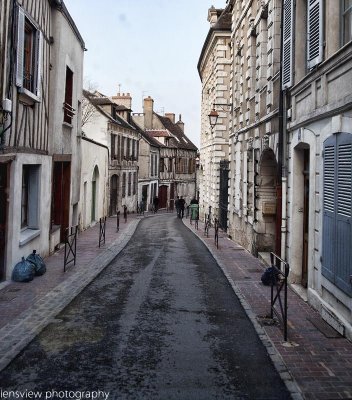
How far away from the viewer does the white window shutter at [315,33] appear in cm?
806

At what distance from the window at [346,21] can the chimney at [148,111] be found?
3916cm

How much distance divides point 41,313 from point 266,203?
7932 mm

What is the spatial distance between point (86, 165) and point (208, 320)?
14.5 m

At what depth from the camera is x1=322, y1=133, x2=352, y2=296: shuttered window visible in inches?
264

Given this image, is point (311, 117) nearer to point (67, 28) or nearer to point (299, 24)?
point (299, 24)

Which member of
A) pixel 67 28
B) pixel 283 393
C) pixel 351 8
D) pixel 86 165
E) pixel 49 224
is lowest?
pixel 283 393

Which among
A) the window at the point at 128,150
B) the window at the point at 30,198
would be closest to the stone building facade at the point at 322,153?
the window at the point at 30,198

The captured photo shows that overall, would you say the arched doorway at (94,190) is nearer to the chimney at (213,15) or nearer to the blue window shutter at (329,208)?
the chimney at (213,15)

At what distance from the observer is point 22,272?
32.8 feet

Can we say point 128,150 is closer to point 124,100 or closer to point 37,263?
point 124,100

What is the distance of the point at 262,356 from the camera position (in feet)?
20.0

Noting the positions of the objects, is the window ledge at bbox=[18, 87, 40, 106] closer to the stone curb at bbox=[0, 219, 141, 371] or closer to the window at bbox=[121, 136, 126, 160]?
the stone curb at bbox=[0, 219, 141, 371]

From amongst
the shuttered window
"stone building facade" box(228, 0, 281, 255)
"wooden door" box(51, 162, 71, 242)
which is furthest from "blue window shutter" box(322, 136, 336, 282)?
"wooden door" box(51, 162, 71, 242)

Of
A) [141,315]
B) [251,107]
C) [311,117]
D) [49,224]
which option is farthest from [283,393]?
[251,107]
